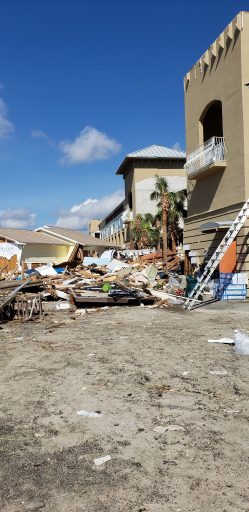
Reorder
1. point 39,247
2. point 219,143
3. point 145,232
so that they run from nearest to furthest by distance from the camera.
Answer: point 219,143 → point 39,247 → point 145,232

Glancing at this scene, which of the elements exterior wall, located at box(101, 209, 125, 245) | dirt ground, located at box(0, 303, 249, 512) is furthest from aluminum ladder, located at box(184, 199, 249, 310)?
exterior wall, located at box(101, 209, 125, 245)

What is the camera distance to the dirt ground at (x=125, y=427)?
354 cm

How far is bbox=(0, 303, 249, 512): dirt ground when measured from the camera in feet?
11.6

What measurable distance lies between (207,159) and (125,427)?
1684 centimetres

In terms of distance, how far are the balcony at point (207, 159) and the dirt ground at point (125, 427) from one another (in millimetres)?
11241

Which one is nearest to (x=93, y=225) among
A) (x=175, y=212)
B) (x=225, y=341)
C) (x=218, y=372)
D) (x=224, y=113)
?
(x=175, y=212)

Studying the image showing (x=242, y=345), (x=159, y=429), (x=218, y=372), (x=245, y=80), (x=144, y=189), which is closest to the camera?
(x=159, y=429)

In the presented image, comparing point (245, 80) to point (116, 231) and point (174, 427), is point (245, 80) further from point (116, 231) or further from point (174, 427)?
point (116, 231)

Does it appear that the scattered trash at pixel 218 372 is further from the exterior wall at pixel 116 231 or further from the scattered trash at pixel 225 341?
the exterior wall at pixel 116 231

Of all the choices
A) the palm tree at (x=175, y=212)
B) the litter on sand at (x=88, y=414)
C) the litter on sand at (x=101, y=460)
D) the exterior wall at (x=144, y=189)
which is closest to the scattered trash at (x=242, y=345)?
the litter on sand at (x=88, y=414)

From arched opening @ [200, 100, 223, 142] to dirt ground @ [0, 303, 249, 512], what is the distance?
50.6 ft

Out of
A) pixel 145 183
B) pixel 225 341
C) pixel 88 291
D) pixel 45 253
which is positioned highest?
pixel 145 183

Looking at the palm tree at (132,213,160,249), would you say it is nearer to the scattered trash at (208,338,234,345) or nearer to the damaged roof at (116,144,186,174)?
the damaged roof at (116,144,186,174)

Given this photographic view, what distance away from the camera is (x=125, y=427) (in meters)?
4.95
